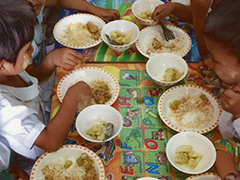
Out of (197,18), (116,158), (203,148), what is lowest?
(116,158)

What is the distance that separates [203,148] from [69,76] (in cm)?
83

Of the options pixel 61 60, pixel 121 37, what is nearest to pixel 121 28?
pixel 121 37

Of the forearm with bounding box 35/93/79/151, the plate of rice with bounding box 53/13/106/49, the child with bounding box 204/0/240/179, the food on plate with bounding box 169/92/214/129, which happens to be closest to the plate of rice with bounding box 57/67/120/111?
the forearm with bounding box 35/93/79/151

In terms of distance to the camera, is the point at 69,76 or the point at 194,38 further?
the point at 194,38

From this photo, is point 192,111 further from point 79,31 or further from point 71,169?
point 79,31

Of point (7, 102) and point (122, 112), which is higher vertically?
point (7, 102)

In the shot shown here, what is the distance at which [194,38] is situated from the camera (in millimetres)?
1758

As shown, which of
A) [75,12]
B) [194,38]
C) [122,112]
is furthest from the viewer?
[75,12]

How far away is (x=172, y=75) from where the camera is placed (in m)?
1.49

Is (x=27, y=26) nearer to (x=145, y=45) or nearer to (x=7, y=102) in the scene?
(x=7, y=102)

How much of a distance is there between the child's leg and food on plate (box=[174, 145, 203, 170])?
83 millimetres

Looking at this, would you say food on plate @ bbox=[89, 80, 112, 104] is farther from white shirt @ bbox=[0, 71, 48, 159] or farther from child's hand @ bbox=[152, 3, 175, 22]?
child's hand @ bbox=[152, 3, 175, 22]

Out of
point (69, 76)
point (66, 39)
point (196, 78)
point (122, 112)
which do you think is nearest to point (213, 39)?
point (196, 78)

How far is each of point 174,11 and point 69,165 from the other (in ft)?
4.20
